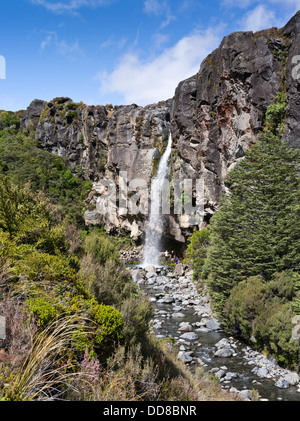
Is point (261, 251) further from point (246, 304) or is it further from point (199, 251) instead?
point (199, 251)

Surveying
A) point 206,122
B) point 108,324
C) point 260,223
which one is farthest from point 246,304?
point 206,122

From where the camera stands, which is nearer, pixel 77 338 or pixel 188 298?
pixel 77 338

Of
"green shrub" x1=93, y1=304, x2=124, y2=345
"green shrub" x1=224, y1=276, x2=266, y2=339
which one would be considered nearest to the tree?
"green shrub" x1=224, y1=276, x2=266, y2=339

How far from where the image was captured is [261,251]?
11.0 m

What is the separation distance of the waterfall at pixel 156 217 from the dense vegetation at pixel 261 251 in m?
17.0

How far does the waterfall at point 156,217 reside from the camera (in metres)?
30.6

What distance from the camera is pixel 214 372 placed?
8508 mm

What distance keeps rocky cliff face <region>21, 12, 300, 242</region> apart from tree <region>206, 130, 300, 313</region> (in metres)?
4.59

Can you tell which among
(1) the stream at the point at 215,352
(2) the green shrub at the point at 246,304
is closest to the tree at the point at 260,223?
(2) the green shrub at the point at 246,304

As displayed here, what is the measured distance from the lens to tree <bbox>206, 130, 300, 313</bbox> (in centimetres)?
1087
